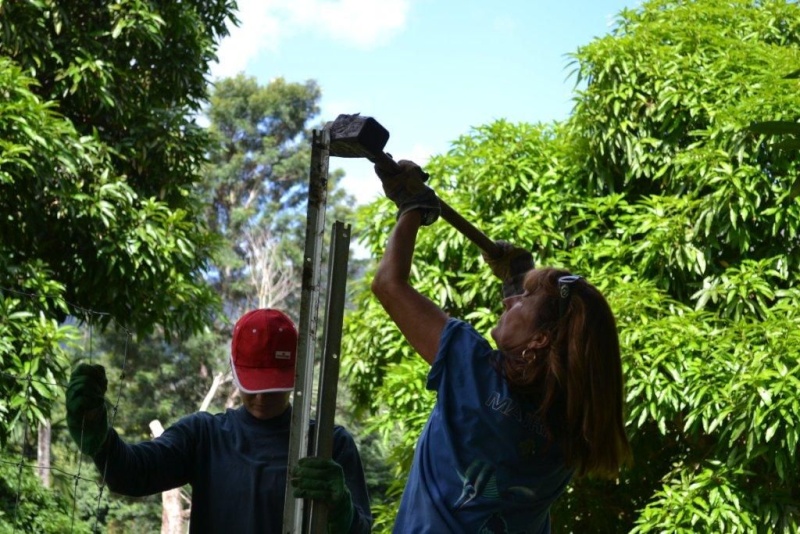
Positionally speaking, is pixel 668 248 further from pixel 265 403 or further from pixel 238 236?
pixel 238 236

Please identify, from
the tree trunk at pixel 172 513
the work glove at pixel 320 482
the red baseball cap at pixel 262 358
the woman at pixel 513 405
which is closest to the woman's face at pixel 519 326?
the woman at pixel 513 405

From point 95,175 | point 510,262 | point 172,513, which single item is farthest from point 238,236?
point 510,262

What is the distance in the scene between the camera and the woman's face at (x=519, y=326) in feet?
5.64

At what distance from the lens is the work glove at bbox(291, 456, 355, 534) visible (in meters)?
1.65

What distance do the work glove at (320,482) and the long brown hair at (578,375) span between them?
1.00ft

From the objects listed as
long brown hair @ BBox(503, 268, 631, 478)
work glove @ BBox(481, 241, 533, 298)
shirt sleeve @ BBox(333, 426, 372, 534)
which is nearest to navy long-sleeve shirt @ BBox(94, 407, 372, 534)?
shirt sleeve @ BBox(333, 426, 372, 534)

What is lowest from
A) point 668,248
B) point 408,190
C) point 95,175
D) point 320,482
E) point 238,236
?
point 320,482

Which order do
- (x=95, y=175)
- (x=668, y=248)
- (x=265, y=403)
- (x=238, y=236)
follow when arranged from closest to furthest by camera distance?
(x=265, y=403), (x=668, y=248), (x=95, y=175), (x=238, y=236)

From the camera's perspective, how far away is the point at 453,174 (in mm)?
6191

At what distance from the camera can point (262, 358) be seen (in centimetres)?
204

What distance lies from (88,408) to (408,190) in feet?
2.07

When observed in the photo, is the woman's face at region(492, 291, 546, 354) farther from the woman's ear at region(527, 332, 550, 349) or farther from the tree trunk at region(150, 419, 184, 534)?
the tree trunk at region(150, 419, 184, 534)

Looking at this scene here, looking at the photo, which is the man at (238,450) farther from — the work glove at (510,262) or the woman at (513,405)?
the work glove at (510,262)

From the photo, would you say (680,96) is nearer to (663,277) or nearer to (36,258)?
(663,277)
